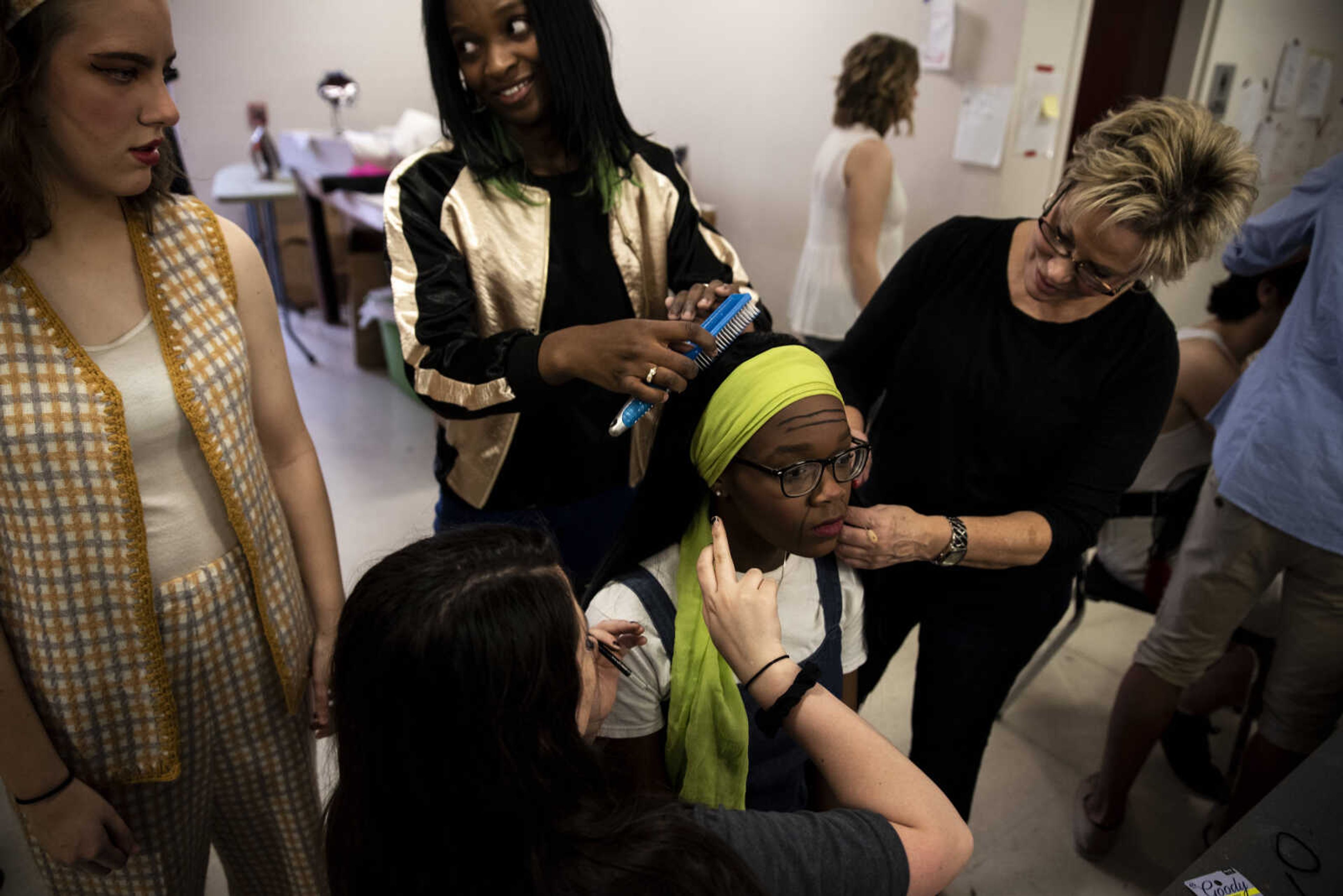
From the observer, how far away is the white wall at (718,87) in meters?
3.37

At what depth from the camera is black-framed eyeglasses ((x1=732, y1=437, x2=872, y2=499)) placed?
1.02m

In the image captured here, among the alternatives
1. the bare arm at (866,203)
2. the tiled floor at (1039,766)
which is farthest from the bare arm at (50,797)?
the bare arm at (866,203)

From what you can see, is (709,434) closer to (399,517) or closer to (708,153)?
(399,517)

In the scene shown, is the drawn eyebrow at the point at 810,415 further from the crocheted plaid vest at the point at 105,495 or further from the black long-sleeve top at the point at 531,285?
the crocheted plaid vest at the point at 105,495

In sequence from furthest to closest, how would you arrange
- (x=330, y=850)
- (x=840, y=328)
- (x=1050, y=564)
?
1. (x=840, y=328)
2. (x=1050, y=564)
3. (x=330, y=850)

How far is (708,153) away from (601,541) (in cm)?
Result: 387

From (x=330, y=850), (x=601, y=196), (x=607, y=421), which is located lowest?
(x=330, y=850)

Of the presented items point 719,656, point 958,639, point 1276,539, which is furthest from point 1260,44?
point 719,656

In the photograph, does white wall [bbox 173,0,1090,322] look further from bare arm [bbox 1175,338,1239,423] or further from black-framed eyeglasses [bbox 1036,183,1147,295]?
black-framed eyeglasses [bbox 1036,183,1147,295]

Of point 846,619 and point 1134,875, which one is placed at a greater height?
point 846,619

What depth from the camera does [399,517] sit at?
312 cm

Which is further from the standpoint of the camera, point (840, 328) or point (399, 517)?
point (399, 517)

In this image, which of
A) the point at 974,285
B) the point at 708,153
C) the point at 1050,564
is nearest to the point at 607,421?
the point at 974,285

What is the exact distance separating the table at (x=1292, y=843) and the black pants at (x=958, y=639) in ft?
1.26
